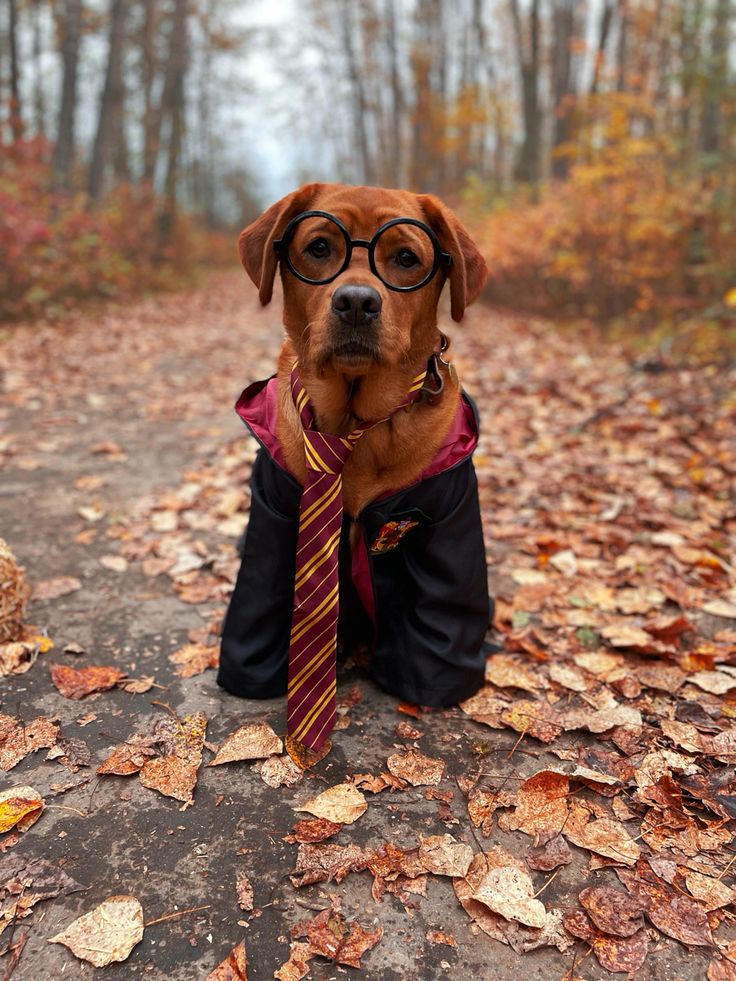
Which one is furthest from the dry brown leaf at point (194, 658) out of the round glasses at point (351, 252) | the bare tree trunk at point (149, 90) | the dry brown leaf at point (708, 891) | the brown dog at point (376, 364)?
the bare tree trunk at point (149, 90)

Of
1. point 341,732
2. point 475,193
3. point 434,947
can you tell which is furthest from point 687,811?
point 475,193

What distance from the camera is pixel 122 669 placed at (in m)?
3.03

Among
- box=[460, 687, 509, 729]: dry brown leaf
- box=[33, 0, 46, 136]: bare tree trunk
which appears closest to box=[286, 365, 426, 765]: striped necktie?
box=[460, 687, 509, 729]: dry brown leaf

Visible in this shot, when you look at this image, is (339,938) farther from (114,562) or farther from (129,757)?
(114,562)

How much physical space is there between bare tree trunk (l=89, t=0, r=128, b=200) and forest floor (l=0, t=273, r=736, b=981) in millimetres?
13848

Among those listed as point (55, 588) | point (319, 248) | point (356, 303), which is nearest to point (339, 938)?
point (356, 303)

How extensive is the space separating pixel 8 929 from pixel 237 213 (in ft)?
179

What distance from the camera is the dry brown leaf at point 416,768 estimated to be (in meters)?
2.45

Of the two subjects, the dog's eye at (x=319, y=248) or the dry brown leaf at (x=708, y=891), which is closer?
the dry brown leaf at (x=708, y=891)

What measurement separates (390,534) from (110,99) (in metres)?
17.0

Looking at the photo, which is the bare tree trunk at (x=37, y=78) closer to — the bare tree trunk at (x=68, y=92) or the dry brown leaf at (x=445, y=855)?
the bare tree trunk at (x=68, y=92)

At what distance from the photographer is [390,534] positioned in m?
2.63

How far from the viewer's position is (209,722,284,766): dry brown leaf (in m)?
2.50

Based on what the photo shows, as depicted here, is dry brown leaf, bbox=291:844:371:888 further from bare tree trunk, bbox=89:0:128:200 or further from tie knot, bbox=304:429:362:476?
bare tree trunk, bbox=89:0:128:200
